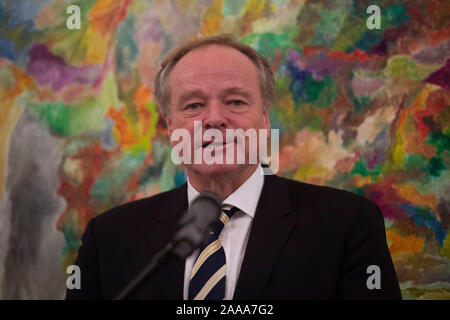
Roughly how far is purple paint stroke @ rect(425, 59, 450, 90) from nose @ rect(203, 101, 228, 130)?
1.04 m

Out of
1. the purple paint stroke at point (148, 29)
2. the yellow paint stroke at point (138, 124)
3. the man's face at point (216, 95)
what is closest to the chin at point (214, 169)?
the man's face at point (216, 95)

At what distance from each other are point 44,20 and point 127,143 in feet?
2.61

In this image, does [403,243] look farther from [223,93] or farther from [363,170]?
[223,93]

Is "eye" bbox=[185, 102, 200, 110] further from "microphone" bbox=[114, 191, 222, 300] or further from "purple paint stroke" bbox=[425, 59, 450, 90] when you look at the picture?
"purple paint stroke" bbox=[425, 59, 450, 90]

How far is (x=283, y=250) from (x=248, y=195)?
248 mm

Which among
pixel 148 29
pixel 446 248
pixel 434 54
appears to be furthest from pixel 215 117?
pixel 446 248

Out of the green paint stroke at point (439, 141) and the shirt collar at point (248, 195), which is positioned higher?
the green paint stroke at point (439, 141)

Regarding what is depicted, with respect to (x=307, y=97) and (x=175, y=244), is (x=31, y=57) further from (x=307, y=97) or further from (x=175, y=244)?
(x=175, y=244)

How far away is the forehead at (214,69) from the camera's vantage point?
1791 mm

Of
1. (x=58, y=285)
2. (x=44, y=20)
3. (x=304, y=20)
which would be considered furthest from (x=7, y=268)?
(x=304, y=20)

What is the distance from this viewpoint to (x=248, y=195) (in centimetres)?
181

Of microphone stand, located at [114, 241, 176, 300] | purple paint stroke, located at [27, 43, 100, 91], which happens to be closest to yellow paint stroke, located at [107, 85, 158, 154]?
purple paint stroke, located at [27, 43, 100, 91]

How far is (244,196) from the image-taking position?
181 centimetres

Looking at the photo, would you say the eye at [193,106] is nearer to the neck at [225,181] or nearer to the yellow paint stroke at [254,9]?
the neck at [225,181]
